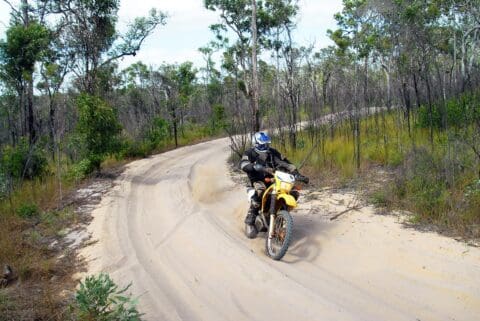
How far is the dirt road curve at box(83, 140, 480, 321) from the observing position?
409cm

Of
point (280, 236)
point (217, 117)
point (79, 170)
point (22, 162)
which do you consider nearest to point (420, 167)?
point (280, 236)

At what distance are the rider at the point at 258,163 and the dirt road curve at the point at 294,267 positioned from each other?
34cm

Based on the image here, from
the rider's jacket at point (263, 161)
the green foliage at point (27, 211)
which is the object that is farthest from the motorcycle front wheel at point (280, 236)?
the green foliage at point (27, 211)

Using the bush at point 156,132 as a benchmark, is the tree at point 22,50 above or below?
above

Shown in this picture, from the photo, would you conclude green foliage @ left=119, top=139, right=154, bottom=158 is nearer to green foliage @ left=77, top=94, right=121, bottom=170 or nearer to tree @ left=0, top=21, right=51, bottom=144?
green foliage @ left=77, top=94, right=121, bottom=170

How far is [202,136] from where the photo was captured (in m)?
22.4

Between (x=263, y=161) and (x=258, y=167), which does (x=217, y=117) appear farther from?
(x=258, y=167)

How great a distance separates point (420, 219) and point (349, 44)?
18920 millimetres

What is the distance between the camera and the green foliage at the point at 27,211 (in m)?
7.56

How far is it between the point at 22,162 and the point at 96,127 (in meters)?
1.89

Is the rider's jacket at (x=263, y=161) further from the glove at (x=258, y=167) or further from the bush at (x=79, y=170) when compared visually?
the bush at (x=79, y=170)

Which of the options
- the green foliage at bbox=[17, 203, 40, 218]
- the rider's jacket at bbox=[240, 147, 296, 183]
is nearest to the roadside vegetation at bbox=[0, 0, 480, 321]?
the green foliage at bbox=[17, 203, 40, 218]

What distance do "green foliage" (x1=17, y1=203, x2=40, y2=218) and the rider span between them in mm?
4136

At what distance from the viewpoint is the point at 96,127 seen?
410 inches
